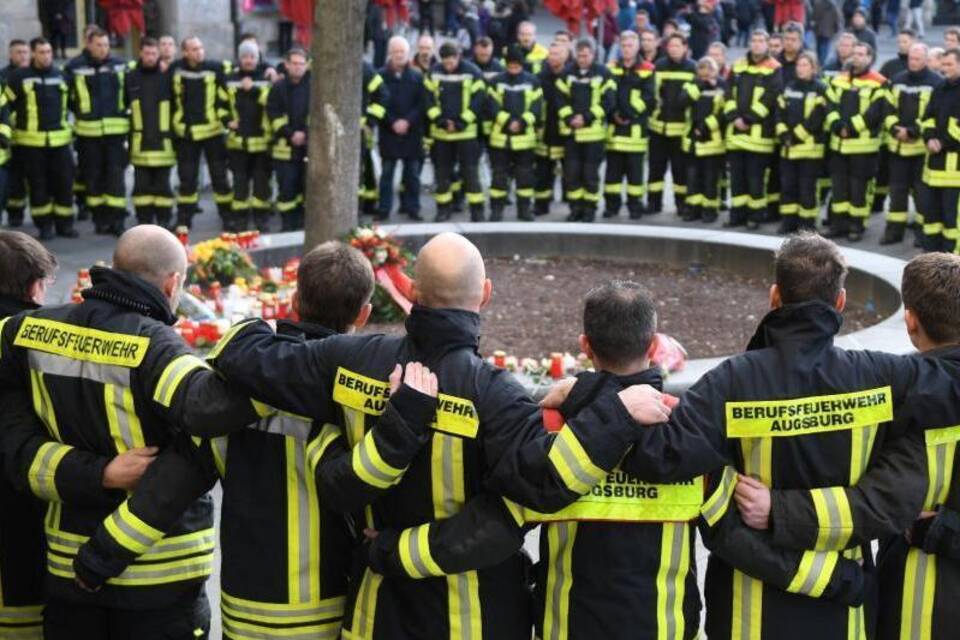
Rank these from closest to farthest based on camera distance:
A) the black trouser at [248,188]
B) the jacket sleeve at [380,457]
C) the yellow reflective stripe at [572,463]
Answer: the yellow reflective stripe at [572,463]
the jacket sleeve at [380,457]
the black trouser at [248,188]

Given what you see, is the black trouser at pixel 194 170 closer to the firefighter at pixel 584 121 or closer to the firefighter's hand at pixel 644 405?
the firefighter at pixel 584 121

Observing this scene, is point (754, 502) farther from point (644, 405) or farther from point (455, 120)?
point (455, 120)

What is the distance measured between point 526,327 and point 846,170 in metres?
5.32

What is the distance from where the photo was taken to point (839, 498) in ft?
13.2

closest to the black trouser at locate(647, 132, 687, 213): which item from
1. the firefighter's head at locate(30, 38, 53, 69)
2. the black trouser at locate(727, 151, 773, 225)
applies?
the black trouser at locate(727, 151, 773, 225)

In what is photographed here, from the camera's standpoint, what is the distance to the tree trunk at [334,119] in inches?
401

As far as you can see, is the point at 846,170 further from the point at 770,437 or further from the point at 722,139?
the point at 770,437

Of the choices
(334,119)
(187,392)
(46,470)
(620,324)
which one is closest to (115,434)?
(46,470)

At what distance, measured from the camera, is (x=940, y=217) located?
44.1ft

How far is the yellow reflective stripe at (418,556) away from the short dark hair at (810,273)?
3.94 ft

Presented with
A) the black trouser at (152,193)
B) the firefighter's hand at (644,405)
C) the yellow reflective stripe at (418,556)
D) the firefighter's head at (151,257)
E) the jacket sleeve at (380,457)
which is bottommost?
the black trouser at (152,193)

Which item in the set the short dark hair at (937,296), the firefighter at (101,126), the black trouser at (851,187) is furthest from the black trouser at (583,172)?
the short dark hair at (937,296)

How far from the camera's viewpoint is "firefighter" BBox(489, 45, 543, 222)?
14953mm

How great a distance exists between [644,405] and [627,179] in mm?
Result: 11812
